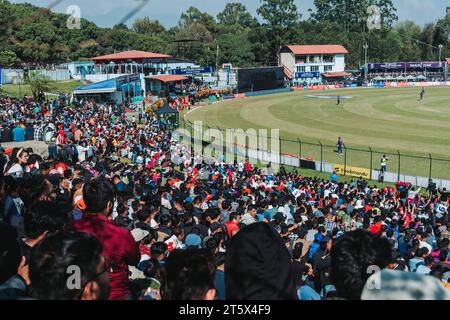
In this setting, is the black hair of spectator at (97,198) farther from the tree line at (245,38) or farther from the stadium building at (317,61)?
the stadium building at (317,61)

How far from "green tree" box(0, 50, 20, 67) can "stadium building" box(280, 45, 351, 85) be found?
63102 millimetres

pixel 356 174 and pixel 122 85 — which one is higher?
pixel 122 85

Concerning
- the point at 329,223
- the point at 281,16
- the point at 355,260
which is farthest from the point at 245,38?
the point at 355,260

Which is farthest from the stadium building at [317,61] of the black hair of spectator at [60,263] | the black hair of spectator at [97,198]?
the black hair of spectator at [60,263]

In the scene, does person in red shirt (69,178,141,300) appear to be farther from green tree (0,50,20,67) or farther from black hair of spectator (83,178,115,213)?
green tree (0,50,20,67)

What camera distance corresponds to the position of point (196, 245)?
27.3 feet

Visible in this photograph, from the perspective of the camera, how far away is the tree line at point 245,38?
76375 millimetres

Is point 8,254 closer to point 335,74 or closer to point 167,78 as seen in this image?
point 167,78

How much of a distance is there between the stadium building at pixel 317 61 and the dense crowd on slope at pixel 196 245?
99.6 meters

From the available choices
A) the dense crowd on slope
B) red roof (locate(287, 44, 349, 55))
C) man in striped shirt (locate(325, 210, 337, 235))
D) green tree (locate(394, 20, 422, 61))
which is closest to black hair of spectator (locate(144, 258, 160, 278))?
the dense crowd on slope

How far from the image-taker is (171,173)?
806 inches
